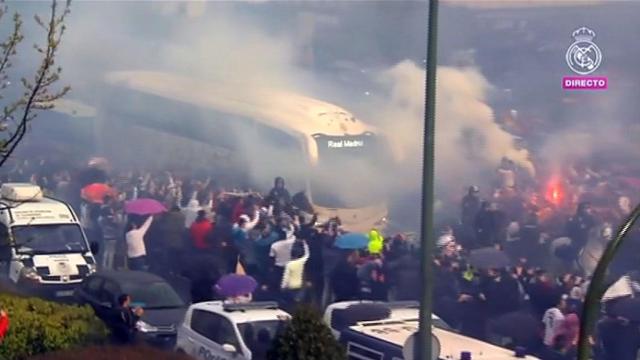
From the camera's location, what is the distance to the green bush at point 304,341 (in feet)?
44.4

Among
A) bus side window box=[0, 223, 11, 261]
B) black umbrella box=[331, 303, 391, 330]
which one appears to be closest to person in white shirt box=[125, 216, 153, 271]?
bus side window box=[0, 223, 11, 261]

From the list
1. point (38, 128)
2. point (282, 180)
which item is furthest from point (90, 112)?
point (282, 180)

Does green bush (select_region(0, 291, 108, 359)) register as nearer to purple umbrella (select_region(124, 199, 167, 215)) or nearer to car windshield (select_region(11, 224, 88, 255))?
car windshield (select_region(11, 224, 88, 255))

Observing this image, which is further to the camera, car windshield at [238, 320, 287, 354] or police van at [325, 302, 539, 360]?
police van at [325, 302, 539, 360]

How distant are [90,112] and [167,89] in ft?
3.38

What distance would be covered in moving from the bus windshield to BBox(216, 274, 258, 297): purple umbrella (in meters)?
1.22

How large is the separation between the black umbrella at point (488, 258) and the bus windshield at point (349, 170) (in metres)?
1.23

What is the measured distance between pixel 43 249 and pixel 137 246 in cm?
111

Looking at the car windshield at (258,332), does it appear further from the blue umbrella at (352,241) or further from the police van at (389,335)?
the blue umbrella at (352,241)

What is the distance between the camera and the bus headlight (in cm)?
1612

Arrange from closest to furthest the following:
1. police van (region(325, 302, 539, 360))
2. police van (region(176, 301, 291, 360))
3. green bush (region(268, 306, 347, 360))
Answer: green bush (region(268, 306, 347, 360))
police van (region(176, 301, 291, 360))
police van (region(325, 302, 539, 360))

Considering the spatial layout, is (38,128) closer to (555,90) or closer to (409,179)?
(409,179)

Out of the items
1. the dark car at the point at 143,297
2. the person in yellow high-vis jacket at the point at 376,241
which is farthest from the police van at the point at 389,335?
the dark car at the point at 143,297

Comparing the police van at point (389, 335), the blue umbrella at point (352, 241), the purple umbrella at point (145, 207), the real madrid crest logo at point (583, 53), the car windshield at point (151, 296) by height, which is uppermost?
the real madrid crest logo at point (583, 53)
